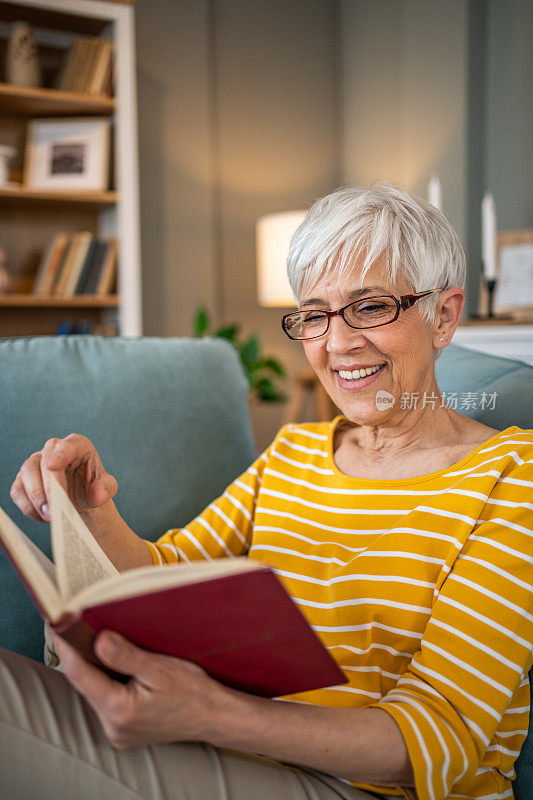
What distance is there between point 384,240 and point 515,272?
1871 mm

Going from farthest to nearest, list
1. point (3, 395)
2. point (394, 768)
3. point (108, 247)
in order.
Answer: point (108, 247) → point (3, 395) → point (394, 768)

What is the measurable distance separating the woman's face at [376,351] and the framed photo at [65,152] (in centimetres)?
238

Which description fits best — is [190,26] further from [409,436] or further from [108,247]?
[409,436]

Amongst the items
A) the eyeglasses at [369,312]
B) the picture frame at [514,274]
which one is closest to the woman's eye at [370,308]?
the eyeglasses at [369,312]

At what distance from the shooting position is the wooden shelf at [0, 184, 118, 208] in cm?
296

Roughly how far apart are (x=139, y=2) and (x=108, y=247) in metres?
1.25

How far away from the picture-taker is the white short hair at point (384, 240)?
94cm

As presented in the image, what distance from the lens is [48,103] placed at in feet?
9.85

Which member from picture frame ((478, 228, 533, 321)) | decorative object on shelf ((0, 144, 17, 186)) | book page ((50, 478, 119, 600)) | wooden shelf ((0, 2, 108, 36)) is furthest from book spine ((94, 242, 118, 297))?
book page ((50, 478, 119, 600))

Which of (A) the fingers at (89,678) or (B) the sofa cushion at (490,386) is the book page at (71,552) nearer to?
(A) the fingers at (89,678)

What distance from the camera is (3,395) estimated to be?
109 centimetres

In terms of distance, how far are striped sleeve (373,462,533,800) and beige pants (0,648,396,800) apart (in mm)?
141

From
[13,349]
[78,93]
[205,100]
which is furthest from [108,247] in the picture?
[13,349]

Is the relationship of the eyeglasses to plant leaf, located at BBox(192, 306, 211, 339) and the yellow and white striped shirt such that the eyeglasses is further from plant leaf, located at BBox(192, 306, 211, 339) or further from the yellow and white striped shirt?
plant leaf, located at BBox(192, 306, 211, 339)
